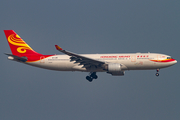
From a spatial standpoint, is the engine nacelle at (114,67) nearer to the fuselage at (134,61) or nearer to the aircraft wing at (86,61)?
the fuselage at (134,61)

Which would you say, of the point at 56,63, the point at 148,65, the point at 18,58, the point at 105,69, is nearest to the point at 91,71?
the point at 105,69

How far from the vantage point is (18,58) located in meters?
50.7

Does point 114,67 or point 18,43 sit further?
point 18,43

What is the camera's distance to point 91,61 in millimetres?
46750

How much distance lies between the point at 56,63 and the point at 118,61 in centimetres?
1135

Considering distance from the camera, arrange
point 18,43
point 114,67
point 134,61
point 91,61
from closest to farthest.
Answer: point 114,67 < point 91,61 < point 134,61 < point 18,43

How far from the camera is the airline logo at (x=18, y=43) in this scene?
53.4 metres

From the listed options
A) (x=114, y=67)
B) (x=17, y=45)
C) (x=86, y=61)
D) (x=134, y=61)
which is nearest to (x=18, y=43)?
(x=17, y=45)

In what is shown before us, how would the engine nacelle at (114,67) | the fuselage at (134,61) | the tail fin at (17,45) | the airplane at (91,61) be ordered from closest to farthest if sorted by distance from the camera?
1. the engine nacelle at (114,67)
2. the airplane at (91,61)
3. the fuselage at (134,61)
4. the tail fin at (17,45)

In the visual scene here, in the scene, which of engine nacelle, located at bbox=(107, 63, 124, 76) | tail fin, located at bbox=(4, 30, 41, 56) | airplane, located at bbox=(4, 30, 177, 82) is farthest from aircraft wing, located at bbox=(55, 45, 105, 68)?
tail fin, located at bbox=(4, 30, 41, 56)

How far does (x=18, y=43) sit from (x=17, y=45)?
0.51m

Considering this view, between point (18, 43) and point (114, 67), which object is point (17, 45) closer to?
point (18, 43)

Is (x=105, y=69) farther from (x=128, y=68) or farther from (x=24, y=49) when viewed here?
(x=24, y=49)

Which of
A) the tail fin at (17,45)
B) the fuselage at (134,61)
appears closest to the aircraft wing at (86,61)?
the fuselage at (134,61)
